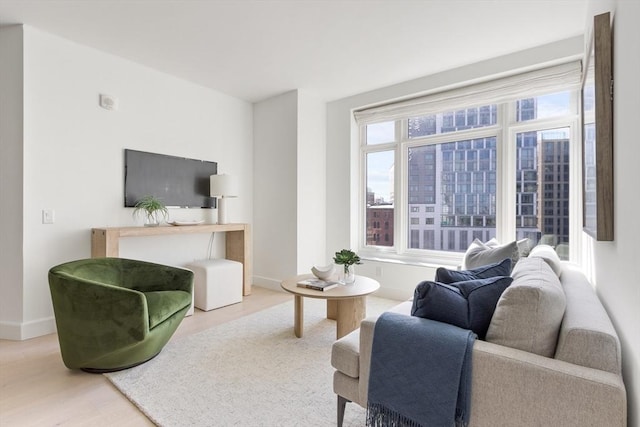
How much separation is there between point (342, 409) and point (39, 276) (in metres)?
2.84

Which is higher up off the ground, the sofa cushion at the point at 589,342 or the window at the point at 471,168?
the window at the point at 471,168

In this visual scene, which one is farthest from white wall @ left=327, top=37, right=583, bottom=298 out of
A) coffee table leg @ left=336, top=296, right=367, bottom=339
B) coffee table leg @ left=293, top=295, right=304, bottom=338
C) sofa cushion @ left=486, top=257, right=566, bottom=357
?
sofa cushion @ left=486, top=257, right=566, bottom=357

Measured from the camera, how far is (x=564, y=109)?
3.09 metres

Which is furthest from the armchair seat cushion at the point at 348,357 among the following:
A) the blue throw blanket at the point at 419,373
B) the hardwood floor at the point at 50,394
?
the hardwood floor at the point at 50,394

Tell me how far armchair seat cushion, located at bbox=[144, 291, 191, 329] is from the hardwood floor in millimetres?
444

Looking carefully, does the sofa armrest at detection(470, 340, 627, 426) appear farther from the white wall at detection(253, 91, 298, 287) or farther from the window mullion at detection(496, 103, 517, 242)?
the white wall at detection(253, 91, 298, 287)

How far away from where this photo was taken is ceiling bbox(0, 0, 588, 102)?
2.45m

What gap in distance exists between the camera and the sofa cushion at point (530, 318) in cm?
118

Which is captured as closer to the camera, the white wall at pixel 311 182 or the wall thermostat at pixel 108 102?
the wall thermostat at pixel 108 102

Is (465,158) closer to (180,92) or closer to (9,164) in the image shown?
(180,92)

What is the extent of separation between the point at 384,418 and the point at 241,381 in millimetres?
1055

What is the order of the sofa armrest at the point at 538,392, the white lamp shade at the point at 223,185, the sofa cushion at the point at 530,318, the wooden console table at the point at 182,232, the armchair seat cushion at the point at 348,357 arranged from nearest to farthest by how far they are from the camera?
1. the sofa armrest at the point at 538,392
2. the sofa cushion at the point at 530,318
3. the armchair seat cushion at the point at 348,357
4. the wooden console table at the point at 182,232
5. the white lamp shade at the point at 223,185

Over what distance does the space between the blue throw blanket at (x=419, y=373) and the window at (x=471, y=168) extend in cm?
259

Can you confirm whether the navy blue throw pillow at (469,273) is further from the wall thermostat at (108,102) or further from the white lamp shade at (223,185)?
the wall thermostat at (108,102)
